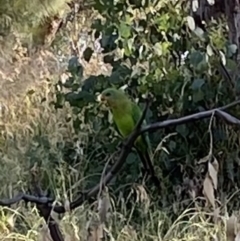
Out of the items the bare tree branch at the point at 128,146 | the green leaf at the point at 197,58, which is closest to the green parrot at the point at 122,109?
the green leaf at the point at 197,58

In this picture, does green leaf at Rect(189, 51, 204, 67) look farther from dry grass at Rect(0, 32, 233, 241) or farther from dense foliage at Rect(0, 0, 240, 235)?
dry grass at Rect(0, 32, 233, 241)

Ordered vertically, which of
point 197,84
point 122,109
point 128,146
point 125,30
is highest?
point 128,146

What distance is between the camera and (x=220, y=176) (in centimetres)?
213

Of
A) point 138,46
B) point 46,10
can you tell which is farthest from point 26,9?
point 138,46

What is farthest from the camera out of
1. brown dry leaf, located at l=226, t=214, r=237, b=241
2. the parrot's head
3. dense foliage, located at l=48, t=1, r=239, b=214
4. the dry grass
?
dense foliage, located at l=48, t=1, r=239, b=214

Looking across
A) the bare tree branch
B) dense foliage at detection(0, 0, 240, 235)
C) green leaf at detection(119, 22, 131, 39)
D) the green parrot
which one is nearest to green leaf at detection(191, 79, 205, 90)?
dense foliage at detection(0, 0, 240, 235)

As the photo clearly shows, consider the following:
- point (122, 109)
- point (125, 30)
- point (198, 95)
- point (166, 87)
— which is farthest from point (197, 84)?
point (122, 109)

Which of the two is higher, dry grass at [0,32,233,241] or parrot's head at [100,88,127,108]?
parrot's head at [100,88,127,108]

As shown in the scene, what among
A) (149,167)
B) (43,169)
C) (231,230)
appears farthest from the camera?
(43,169)

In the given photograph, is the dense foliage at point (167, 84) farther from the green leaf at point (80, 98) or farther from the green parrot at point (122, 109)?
the green parrot at point (122, 109)

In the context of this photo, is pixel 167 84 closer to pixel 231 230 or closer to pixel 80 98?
pixel 80 98

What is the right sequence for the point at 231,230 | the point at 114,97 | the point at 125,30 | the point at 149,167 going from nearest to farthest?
the point at 231,230 < the point at 114,97 < the point at 125,30 < the point at 149,167

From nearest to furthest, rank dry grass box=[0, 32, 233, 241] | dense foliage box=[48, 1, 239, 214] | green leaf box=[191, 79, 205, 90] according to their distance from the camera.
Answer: dry grass box=[0, 32, 233, 241], green leaf box=[191, 79, 205, 90], dense foliage box=[48, 1, 239, 214]

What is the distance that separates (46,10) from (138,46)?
50cm
